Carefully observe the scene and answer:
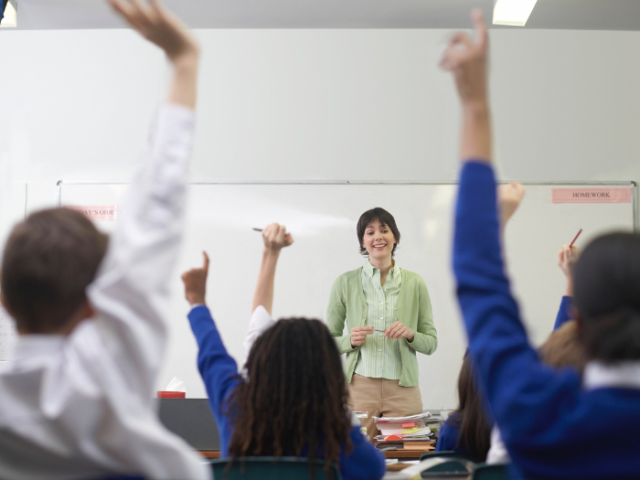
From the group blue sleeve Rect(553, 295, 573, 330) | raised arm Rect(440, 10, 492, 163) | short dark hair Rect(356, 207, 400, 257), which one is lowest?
blue sleeve Rect(553, 295, 573, 330)

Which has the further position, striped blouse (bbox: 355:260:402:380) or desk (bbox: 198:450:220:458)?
striped blouse (bbox: 355:260:402:380)

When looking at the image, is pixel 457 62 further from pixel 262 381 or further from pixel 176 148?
pixel 262 381

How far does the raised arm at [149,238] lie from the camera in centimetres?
59

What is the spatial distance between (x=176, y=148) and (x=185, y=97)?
0.26ft

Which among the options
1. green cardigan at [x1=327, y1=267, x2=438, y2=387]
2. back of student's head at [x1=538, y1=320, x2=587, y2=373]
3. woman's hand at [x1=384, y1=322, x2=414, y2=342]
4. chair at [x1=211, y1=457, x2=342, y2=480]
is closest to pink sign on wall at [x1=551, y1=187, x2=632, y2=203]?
green cardigan at [x1=327, y1=267, x2=438, y2=387]

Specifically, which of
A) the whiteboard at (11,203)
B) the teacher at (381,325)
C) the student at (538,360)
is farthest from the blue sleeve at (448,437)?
the whiteboard at (11,203)

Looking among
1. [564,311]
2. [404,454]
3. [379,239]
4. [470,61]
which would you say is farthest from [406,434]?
[470,61]

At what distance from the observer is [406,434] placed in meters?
2.06

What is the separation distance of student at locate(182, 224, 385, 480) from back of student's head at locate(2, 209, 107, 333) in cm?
50

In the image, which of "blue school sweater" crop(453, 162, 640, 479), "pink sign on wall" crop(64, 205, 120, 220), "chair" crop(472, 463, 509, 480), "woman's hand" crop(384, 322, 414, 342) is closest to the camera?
"blue school sweater" crop(453, 162, 640, 479)

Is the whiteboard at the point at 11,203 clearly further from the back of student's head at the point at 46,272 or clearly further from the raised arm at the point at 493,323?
the raised arm at the point at 493,323

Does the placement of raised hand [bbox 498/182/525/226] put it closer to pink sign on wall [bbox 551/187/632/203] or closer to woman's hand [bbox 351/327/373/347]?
woman's hand [bbox 351/327/373/347]

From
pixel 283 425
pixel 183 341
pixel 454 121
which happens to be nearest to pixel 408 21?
pixel 454 121

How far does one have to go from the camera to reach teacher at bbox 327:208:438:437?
3135 millimetres
